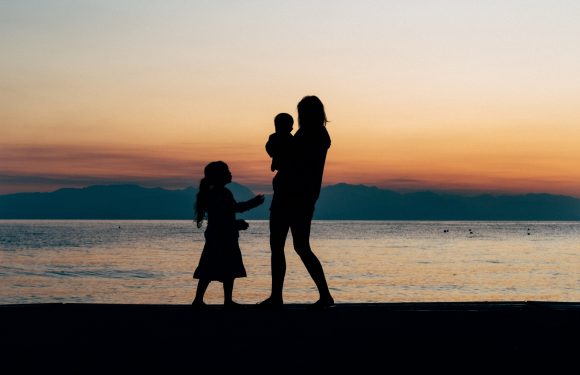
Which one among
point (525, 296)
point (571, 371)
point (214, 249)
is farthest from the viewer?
point (525, 296)

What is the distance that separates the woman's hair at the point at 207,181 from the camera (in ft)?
29.8

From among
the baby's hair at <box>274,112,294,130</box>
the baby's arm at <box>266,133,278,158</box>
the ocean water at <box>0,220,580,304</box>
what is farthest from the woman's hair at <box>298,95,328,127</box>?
the ocean water at <box>0,220,580,304</box>

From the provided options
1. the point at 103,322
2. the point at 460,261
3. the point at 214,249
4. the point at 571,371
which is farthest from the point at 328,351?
the point at 460,261

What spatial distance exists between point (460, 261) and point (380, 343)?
6403cm

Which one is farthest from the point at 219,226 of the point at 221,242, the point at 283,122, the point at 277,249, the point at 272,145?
the point at 283,122

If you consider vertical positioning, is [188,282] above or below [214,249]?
below

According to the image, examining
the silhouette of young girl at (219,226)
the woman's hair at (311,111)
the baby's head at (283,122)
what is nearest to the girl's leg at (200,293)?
the silhouette of young girl at (219,226)

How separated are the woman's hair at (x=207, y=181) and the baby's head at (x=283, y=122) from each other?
3.80 feet

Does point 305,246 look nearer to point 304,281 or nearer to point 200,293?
point 200,293

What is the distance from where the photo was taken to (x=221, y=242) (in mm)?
8984

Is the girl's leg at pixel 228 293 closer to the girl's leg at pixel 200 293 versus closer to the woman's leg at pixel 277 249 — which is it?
the girl's leg at pixel 200 293

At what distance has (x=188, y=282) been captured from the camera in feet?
148

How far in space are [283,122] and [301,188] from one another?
0.67m

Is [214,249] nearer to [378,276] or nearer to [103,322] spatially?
[103,322]
